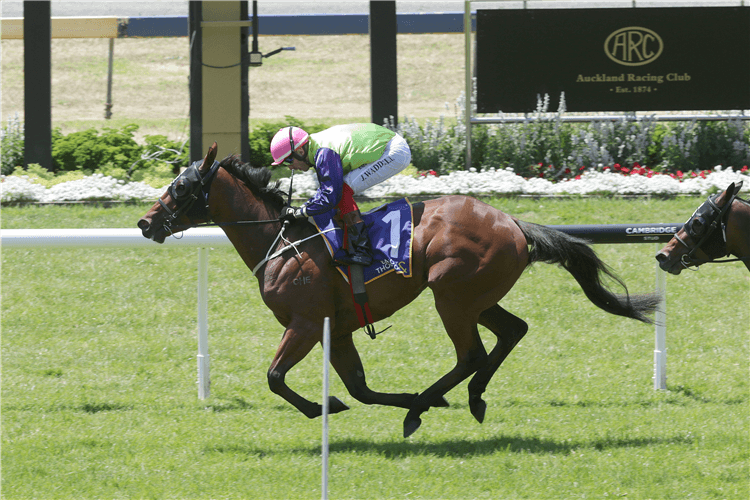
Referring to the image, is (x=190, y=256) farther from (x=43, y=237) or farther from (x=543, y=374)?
(x=543, y=374)

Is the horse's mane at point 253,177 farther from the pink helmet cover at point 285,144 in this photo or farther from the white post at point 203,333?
Result: the white post at point 203,333

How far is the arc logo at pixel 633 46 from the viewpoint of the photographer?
11.5 metres

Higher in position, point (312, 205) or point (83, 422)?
point (312, 205)

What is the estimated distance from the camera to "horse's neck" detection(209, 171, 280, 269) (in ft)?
18.2

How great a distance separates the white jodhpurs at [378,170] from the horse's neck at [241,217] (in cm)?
56

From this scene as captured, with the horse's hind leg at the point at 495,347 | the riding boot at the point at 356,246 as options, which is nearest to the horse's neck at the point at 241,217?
the riding boot at the point at 356,246

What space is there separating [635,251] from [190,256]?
4499mm

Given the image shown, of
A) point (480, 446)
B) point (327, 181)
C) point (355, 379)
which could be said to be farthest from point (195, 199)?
point (480, 446)

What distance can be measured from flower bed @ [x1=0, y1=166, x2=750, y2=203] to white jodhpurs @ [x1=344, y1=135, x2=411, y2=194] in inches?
174

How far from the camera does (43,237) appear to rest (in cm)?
616

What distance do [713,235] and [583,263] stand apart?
2.84 feet

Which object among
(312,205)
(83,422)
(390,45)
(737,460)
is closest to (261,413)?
(83,422)

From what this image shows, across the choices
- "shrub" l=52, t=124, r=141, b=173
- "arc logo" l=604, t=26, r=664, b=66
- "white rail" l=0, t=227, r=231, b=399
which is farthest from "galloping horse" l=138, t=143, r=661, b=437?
→ "arc logo" l=604, t=26, r=664, b=66

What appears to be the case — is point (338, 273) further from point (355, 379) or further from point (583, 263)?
point (583, 263)
